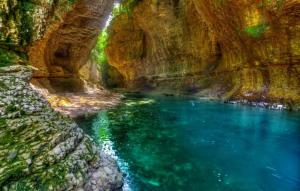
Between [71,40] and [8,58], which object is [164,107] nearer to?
[71,40]

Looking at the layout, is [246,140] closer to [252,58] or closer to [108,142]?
[108,142]

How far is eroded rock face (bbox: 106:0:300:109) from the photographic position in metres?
14.2

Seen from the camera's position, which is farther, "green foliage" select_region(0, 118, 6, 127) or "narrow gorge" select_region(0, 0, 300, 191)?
"narrow gorge" select_region(0, 0, 300, 191)

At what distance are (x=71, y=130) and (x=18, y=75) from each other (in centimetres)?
183

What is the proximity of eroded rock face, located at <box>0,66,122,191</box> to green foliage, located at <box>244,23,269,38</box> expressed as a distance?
11.8 meters

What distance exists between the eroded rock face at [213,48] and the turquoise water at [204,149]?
357cm

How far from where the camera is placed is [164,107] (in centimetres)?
1612

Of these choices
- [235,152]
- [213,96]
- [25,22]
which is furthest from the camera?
[213,96]

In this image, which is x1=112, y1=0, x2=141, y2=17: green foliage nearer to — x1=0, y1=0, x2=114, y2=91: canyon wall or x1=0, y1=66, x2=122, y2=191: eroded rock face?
x1=0, y1=0, x2=114, y2=91: canyon wall

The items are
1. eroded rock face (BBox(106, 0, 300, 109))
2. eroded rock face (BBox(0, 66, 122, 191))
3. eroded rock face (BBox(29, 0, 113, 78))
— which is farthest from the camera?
eroded rock face (BBox(29, 0, 113, 78))

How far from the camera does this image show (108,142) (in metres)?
8.09

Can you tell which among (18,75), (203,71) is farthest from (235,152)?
(203,71)

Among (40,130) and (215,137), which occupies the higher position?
(40,130)

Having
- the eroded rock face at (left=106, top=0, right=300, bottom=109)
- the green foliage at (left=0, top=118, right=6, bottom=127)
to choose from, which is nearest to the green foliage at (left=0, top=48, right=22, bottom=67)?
the green foliage at (left=0, top=118, right=6, bottom=127)
